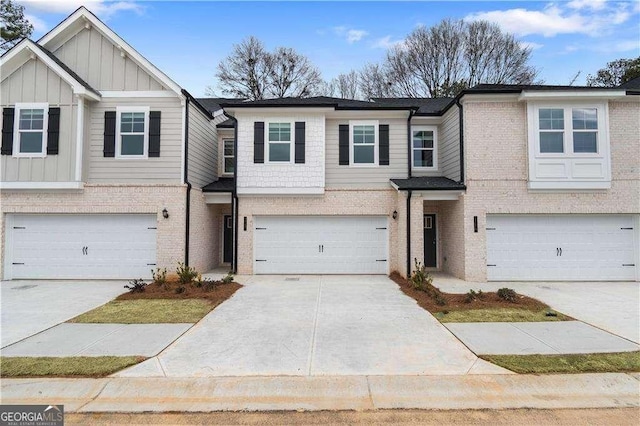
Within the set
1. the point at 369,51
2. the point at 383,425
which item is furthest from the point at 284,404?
the point at 369,51

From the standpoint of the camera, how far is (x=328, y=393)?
12.5ft

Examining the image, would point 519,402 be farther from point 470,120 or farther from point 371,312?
point 470,120

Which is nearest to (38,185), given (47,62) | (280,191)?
(47,62)

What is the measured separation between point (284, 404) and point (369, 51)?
27.7 metres

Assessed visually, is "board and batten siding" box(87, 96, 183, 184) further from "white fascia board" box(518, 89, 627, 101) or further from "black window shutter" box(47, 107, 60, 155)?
"white fascia board" box(518, 89, 627, 101)

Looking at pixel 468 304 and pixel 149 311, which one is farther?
pixel 468 304

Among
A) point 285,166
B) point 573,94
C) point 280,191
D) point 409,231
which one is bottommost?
point 409,231

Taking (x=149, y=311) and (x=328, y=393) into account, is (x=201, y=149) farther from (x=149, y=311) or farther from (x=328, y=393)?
(x=328, y=393)

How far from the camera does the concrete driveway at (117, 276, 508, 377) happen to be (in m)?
4.41

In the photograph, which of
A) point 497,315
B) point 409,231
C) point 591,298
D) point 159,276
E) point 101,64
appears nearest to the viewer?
point 497,315

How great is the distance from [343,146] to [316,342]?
805 cm

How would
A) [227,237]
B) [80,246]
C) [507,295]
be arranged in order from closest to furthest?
[507,295] < [80,246] < [227,237]

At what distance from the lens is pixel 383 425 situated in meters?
3.25

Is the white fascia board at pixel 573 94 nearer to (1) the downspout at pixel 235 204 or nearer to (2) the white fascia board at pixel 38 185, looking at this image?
(1) the downspout at pixel 235 204
